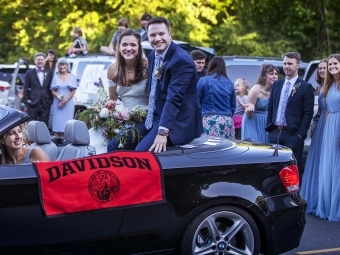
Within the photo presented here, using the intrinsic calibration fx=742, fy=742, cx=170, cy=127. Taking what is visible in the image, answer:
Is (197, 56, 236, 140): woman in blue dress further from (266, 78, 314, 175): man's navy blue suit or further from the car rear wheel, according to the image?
the car rear wheel

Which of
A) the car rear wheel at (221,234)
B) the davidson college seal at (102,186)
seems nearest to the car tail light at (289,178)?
the car rear wheel at (221,234)

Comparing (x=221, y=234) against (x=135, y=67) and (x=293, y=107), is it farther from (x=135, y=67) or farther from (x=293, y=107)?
(x=293, y=107)

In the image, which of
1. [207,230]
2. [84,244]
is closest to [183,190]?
[207,230]

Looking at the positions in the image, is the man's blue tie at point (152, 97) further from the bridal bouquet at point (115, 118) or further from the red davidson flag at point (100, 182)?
the red davidson flag at point (100, 182)

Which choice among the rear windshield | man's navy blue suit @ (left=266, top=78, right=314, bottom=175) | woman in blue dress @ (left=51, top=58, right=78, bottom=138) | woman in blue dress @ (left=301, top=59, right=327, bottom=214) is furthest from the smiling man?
woman in blue dress @ (left=51, top=58, right=78, bottom=138)

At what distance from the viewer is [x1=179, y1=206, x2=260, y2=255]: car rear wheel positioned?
18.0ft

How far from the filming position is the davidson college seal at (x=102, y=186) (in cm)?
514

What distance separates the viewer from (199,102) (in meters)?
6.80

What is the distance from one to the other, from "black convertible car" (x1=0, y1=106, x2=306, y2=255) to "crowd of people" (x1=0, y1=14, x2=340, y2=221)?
0.33m

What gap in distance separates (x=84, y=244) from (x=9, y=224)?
21.7 inches

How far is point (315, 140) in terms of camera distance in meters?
8.80

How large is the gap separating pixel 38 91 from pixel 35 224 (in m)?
9.34

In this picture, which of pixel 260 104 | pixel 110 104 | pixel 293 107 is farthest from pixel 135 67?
pixel 260 104

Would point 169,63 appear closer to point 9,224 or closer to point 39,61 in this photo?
point 9,224
